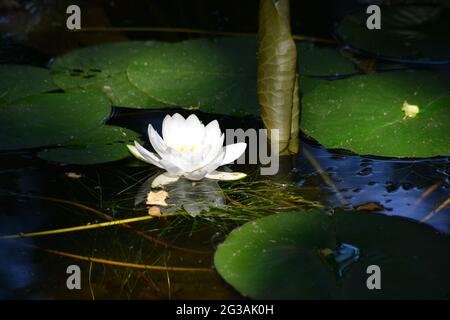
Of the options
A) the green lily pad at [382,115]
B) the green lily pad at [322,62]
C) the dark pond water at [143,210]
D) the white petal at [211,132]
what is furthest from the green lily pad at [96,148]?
the green lily pad at [322,62]

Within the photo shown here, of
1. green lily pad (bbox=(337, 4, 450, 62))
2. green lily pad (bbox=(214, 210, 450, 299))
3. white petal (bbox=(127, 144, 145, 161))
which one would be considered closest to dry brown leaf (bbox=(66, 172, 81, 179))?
white petal (bbox=(127, 144, 145, 161))

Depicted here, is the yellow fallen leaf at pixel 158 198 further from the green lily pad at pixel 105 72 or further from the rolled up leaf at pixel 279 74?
the green lily pad at pixel 105 72

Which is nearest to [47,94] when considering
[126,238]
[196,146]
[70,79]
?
[70,79]

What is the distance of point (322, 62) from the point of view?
294cm

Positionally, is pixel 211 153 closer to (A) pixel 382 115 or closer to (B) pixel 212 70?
(A) pixel 382 115

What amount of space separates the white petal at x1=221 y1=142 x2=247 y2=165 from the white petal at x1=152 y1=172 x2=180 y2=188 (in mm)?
163

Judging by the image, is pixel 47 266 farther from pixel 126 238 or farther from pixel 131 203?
pixel 131 203

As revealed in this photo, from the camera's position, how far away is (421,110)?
246 centimetres

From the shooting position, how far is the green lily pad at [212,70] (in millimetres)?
2686

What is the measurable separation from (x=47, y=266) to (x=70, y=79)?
4.08ft

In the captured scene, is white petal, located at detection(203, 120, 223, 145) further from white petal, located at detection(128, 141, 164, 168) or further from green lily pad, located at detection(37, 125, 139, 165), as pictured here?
green lily pad, located at detection(37, 125, 139, 165)

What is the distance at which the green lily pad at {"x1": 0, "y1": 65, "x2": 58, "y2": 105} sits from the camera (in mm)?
2770

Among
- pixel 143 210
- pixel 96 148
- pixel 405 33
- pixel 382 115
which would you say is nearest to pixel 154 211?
pixel 143 210

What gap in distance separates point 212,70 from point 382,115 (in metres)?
0.73
